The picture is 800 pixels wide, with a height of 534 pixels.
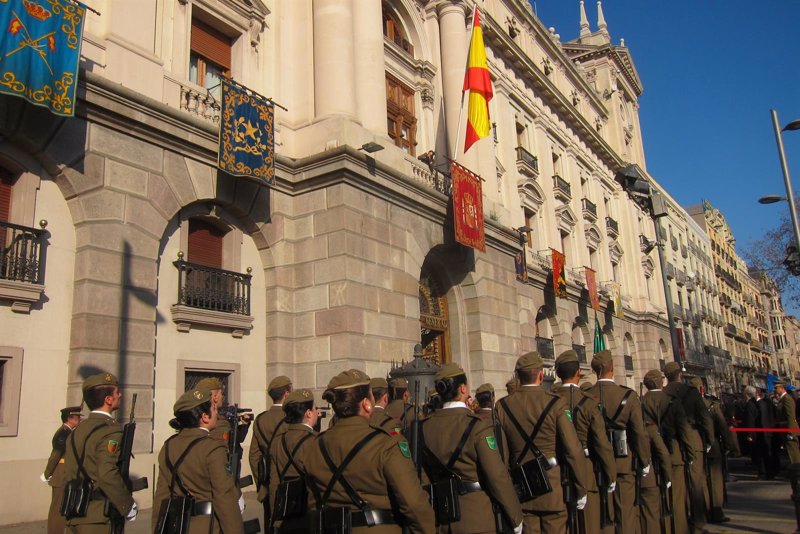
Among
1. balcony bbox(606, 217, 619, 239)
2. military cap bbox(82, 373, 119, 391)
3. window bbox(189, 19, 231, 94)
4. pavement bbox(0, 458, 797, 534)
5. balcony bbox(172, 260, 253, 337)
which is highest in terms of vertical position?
balcony bbox(606, 217, 619, 239)

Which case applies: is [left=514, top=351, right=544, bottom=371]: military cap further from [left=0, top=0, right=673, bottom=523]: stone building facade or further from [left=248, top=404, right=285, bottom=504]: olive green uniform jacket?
[left=0, top=0, right=673, bottom=523]: stone building facade

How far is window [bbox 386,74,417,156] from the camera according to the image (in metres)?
17.7

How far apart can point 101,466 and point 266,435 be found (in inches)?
88.3

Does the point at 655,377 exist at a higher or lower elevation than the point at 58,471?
higher

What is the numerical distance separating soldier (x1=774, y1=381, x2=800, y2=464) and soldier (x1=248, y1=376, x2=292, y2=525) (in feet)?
29.9

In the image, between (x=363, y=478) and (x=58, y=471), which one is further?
(x=58, y=471)

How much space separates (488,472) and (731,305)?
7430 cm

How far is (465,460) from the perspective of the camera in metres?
4.97

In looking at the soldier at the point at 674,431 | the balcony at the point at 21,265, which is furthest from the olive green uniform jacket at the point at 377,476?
the balcony at the point at 21,265

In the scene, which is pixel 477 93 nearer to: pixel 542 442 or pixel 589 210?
pixel 542 442

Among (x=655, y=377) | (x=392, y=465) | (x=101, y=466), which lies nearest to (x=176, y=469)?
(x=101, y=466)

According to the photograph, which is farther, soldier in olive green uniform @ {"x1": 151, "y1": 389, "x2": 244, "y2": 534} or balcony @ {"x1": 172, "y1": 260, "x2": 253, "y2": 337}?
balcony @ {"x1": 172, "y1": 260, "x2": 253, "y2": 337}

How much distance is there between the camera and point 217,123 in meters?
12.5

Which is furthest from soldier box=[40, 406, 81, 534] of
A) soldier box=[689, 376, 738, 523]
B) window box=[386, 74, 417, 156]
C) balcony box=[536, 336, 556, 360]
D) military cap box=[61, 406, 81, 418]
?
balcony box=[536, 336, 556, 360]
